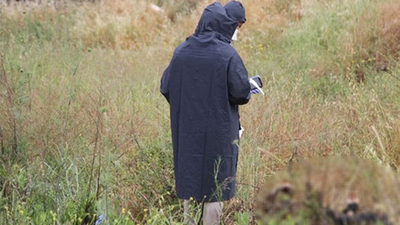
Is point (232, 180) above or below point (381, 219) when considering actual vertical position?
below

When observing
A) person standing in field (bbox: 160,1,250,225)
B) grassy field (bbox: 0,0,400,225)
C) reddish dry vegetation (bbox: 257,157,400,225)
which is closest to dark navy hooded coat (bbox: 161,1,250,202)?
person standing in field (bbox: 160,1,250,225)

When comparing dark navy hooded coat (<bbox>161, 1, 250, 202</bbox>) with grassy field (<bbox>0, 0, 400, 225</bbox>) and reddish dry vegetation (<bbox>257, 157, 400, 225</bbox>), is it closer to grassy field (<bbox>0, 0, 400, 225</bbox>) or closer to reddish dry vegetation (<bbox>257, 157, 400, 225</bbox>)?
grassy field (<bbox>0, 0, 400, 225</bbox>)

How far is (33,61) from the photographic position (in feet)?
27.9

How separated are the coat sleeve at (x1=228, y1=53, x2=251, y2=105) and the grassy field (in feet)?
1.34

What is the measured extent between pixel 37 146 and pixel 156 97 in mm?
1734

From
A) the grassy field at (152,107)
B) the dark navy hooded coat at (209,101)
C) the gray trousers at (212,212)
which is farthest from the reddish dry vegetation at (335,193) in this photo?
the gray trousers at (212,212)

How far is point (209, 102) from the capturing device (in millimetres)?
4102

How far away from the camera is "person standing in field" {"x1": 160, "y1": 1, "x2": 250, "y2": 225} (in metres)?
4.08

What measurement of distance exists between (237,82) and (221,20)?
16.1 inches

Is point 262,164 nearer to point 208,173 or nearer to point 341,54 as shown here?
point 208,173

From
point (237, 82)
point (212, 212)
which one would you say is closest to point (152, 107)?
point (212, 212)

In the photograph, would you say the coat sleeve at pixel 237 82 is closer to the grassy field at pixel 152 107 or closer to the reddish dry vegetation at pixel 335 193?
the grassy field at pixel 152 107

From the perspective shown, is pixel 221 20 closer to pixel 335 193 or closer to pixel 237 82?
pixel 237 82

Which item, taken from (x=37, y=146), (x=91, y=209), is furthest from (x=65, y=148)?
(x=91, y=209)
